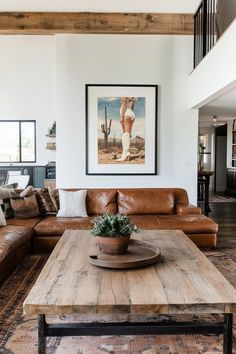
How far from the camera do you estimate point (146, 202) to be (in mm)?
5094

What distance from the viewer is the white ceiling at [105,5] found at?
5719 mm

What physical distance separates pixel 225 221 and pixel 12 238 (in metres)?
4.45

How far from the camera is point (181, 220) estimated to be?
4547 millimetres

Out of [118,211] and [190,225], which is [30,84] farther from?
[190,225]

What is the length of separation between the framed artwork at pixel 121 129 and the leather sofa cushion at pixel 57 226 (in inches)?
79.0

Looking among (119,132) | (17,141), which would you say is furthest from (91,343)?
(17,141)

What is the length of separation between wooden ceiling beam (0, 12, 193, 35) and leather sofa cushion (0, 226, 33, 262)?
3.76 meters

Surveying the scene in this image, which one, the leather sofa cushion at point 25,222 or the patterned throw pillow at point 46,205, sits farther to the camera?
the patterned throw pillow at point 46,205

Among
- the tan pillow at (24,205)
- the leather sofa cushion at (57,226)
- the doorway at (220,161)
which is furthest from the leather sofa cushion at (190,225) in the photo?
the doorway at (220,161)

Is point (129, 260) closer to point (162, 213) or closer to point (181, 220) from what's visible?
point (181, 220)

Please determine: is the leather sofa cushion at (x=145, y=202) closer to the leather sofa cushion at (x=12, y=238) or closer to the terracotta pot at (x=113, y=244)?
the leather sofa cushion at (x=12, y=238)

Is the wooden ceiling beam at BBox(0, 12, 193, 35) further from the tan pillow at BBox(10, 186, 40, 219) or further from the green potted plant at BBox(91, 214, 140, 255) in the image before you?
the green potted plant at BBox(91, 214, 140, 255)

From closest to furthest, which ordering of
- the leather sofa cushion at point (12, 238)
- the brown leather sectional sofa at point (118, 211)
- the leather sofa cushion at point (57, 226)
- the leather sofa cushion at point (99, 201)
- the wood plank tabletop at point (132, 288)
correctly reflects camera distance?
the wood plank tabletop at point (132, 288)
the leather sofa cushion at point (12, 238)
the brown leather sectional sofa at point (118, 211)
the leather sofa cushion at point (57, 226)
the leather sofa cushion at point (99, 201)

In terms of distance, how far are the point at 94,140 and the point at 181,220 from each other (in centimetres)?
251
